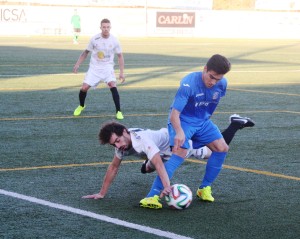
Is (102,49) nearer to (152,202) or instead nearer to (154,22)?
(152,202)

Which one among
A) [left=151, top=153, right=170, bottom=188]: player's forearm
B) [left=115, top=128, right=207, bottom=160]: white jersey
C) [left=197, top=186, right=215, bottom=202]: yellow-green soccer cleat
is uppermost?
[left=115, top=128, right=207, bottom=160]: white jersey

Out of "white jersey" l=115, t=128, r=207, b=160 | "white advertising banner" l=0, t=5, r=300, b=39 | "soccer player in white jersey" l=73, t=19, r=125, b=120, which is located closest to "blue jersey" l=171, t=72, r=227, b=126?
"white jersey" l=115, t=128, r=207, b=160

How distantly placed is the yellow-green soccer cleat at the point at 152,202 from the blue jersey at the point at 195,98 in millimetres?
889

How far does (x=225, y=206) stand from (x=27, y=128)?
5.51 meters

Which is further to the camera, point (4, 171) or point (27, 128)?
point (27, 128)

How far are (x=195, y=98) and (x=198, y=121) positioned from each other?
0.97ft

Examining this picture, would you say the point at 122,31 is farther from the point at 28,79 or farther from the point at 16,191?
the point at 16,191

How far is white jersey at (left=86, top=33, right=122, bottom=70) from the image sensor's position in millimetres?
13664

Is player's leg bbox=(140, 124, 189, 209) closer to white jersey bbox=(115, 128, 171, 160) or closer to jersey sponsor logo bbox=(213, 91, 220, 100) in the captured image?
white jersey bbox=(115, 128, 171, 160)

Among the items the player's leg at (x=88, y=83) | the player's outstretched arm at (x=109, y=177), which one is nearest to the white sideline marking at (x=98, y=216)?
the player's outstretched arm at (x=109, y=177)

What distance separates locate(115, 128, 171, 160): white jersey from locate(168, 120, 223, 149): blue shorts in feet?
0.51

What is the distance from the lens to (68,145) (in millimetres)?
10484

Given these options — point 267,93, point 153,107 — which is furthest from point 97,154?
point 267,93

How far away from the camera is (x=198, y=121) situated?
739cm
